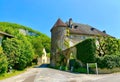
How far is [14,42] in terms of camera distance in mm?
36750

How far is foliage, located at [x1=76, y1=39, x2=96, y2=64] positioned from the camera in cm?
3209

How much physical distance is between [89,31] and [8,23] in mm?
60867

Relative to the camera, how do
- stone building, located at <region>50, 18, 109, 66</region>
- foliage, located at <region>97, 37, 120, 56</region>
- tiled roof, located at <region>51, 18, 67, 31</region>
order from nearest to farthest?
foliage, located at <region>97, 37, 120, 56</region>
stone building, located at <region>50, 18, 109, 66</region>
tiled roof, located at <region>51, 18, 67, 31</region>

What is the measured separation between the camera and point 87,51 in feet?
109

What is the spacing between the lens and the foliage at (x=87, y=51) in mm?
32094

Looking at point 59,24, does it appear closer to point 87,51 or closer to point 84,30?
point 84,30

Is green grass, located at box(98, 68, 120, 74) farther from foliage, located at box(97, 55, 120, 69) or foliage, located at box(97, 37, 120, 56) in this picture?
foliage, located at box(97, 37, 120, 56)

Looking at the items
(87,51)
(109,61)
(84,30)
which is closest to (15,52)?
(87,51)

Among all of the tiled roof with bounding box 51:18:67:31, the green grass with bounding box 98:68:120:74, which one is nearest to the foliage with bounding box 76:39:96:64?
the green grass with bounding box 98:68:120:74

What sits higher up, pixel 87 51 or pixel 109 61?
pixel 87 51

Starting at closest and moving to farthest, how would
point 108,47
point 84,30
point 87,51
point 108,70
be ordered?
point 108,70 < point 87,51 < point 108,47 < point 84,30

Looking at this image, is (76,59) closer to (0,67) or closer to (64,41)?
(0,67)

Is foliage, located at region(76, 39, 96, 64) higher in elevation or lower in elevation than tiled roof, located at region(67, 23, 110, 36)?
lower

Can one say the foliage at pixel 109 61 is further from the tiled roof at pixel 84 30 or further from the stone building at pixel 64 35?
the tiled roof at pixel 84 30
